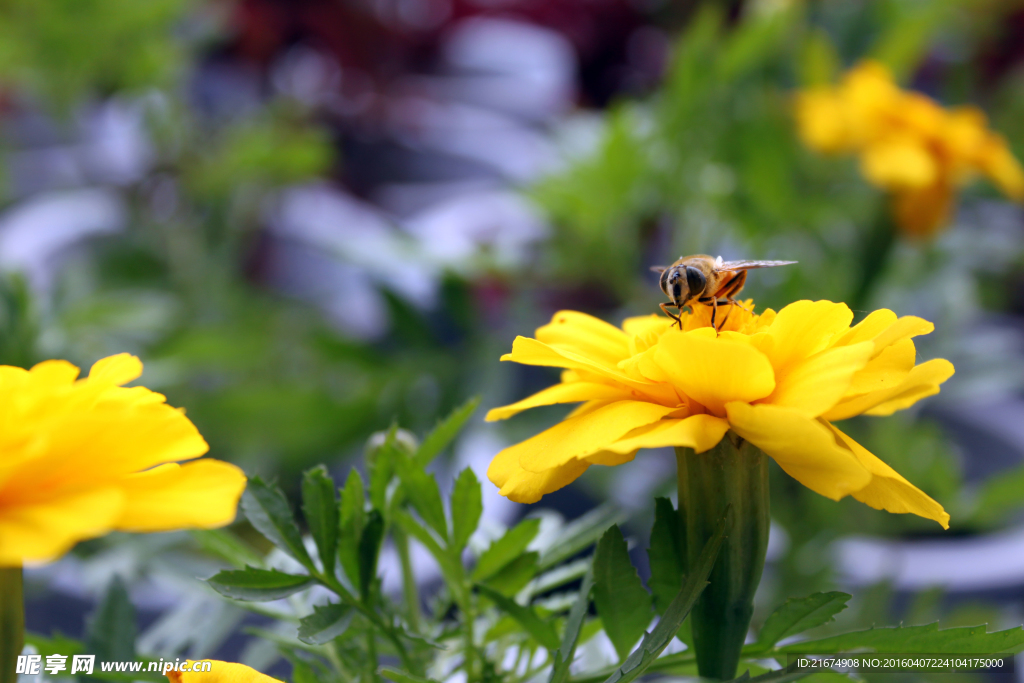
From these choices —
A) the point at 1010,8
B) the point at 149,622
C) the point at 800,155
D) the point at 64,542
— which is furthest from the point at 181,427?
the point at 1010,8

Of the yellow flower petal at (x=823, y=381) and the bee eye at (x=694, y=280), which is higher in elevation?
the bee eye at (x=694, y=280)

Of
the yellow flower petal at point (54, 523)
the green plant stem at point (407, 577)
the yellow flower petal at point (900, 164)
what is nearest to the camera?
the yellow flower petal at point (54, 523)

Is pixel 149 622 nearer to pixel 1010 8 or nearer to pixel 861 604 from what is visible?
pixel 861 604

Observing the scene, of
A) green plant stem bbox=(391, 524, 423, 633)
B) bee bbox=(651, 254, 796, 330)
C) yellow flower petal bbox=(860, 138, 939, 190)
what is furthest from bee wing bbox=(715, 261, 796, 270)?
yellow flower petal bbox=(860, 138, 939, 190)

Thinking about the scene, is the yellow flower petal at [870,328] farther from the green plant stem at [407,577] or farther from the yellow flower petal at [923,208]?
the yellow flower petal at [923,208]

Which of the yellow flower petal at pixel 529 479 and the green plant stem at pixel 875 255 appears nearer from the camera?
the yellow flower petal at pixel 529 479

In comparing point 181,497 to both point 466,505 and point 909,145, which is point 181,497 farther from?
point 909,145

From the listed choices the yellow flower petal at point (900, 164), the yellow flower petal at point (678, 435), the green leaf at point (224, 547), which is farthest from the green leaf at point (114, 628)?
the yellow flower petal at point (900, 164)
